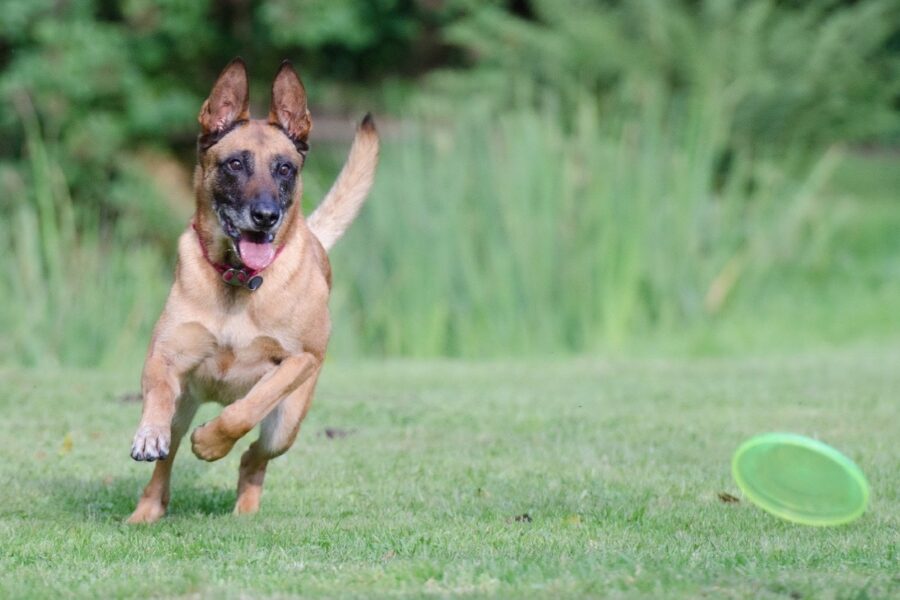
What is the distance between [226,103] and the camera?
240 inches

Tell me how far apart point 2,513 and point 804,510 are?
3225 millimetres

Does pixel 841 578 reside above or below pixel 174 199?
below

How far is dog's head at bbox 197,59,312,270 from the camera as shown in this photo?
225 inches

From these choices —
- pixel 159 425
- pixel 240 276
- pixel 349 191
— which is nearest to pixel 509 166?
pixel 349 191

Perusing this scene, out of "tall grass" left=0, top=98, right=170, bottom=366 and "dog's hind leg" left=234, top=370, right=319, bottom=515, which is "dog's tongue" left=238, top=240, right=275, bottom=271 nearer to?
"dog's hind leg" left=234, top=370, right=319, bottom=515

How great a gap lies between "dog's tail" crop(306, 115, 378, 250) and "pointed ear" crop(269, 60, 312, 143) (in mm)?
962

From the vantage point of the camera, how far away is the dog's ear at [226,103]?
6060 mm

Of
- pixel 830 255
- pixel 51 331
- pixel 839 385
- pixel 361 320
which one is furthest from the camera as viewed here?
pixel 830 255

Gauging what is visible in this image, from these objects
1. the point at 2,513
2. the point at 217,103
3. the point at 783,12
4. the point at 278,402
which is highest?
the point at 783,12

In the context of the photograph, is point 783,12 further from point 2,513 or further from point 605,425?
point 2,513

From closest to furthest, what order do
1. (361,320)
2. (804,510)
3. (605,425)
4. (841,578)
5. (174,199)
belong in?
(841,578), (804,510), (605,425), (361,320), (174,199)

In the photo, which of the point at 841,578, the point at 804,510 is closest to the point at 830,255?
the point at 804,510

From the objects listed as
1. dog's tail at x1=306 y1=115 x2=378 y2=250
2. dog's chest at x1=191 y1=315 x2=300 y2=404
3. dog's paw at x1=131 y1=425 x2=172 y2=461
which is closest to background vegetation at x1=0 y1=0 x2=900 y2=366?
dog's tail at x1=306 y1=115 x2=378 y2=250

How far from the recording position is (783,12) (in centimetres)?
2038
